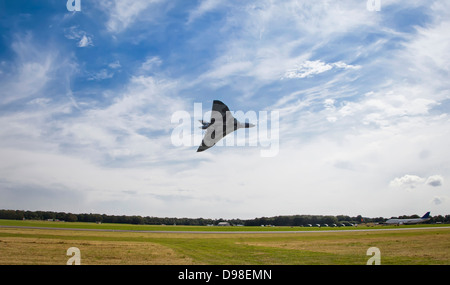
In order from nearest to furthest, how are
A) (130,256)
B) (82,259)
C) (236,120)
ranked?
(236,120) → (82,259) → (130,256)

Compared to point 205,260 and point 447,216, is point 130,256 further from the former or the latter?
point 447,216

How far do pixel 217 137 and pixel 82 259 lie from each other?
64.3 feet

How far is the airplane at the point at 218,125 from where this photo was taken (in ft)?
52.6

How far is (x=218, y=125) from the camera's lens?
54.6 feet

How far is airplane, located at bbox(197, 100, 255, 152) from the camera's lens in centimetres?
1605

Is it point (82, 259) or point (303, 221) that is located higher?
point (82, 259)

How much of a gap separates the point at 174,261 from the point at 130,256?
5.57 m
